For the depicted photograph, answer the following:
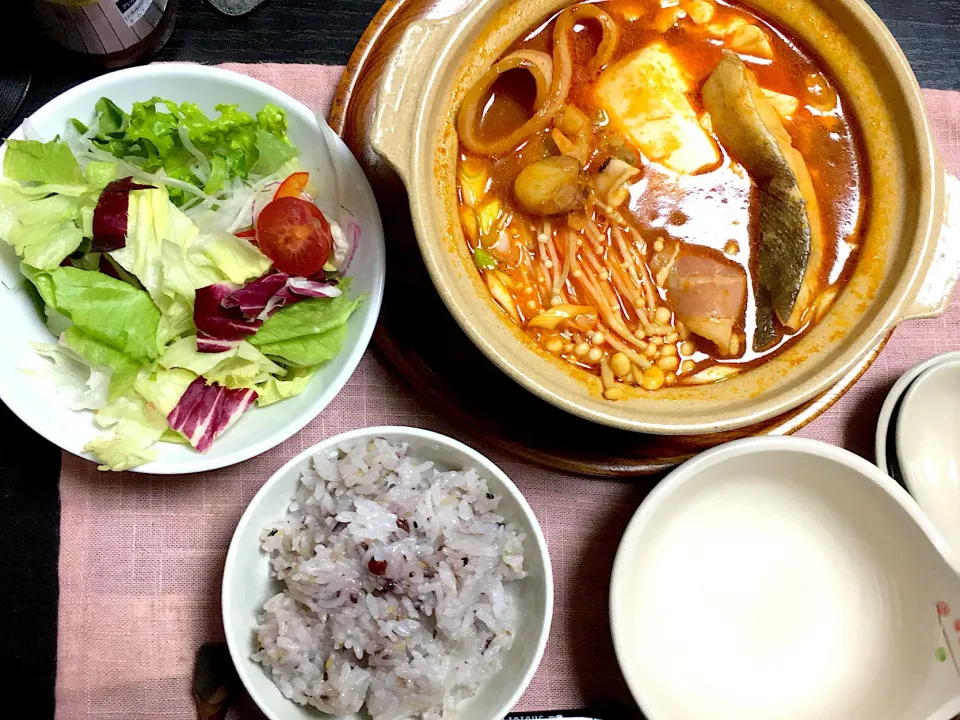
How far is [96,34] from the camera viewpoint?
5.61ft

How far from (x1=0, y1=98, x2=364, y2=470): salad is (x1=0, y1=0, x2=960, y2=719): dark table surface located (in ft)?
0.90

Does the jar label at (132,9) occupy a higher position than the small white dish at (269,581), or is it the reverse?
the jar label at (132,9)

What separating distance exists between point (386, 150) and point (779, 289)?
0.89 m

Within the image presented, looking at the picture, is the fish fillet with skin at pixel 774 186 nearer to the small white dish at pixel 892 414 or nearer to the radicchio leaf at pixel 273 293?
the small white dish at pixel 892 414

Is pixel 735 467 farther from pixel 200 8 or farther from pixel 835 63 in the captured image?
pixel 200 8

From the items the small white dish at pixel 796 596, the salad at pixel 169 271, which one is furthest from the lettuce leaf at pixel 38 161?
the small white dish at pixel 796 596

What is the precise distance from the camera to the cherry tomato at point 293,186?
65.9 inches

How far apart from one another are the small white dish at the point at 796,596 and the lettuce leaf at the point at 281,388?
0.84 m

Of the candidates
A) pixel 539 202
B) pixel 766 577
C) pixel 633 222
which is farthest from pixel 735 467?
pixel 539 202

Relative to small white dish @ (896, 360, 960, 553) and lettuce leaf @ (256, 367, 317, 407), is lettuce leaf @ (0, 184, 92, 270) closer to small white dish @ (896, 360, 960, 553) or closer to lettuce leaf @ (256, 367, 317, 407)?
lettuce leaf @ (256, 367, 317, 407)

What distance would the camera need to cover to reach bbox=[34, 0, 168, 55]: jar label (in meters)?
1.64

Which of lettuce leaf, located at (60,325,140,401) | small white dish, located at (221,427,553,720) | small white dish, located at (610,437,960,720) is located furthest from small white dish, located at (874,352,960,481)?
lettuce leaf, located at (60,325,140,401)

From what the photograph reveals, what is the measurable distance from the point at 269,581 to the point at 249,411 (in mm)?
394

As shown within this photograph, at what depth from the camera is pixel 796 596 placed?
6.07 ft
